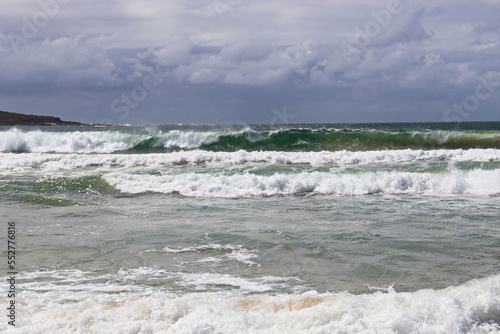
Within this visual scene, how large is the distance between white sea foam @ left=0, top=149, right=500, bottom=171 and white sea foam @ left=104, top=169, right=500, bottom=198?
5.50 meters

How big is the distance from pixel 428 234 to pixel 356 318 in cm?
424

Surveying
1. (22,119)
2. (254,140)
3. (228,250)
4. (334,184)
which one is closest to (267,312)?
(228,250)

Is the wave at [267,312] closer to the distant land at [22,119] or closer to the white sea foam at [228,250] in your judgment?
the white sea foam at [228,250]

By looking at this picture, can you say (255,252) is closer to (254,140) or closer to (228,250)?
(228,250)

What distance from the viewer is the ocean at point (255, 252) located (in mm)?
4145

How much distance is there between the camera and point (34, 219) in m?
10.1

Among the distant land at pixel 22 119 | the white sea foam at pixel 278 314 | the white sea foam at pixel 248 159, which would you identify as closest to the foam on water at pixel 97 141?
the white sea foam at pixel 248 159

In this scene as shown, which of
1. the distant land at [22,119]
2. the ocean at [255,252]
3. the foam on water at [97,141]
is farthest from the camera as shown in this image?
the distant land at [22,119]

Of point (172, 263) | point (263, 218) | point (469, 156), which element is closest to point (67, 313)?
point (172, 263)

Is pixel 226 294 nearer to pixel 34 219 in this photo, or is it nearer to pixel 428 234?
pixel 428 234

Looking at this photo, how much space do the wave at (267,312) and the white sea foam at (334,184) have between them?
8.66m

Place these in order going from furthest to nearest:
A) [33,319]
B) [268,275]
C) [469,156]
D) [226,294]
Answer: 1. [469,156]
2. [268,275]
3. [226,294]
4. [33,319]

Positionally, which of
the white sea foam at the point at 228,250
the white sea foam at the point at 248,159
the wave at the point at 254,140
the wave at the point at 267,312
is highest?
the wave at the point at 254,140

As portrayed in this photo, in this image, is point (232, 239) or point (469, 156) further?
point (469, 156)
